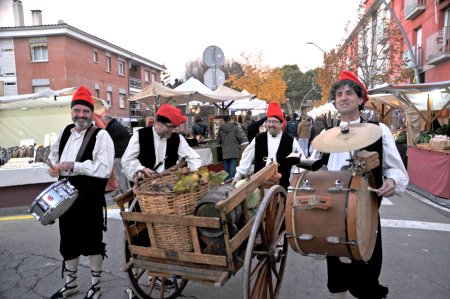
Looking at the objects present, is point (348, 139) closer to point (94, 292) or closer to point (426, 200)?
point (94, 292)

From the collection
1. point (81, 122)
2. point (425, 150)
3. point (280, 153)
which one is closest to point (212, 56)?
point (425, 150)

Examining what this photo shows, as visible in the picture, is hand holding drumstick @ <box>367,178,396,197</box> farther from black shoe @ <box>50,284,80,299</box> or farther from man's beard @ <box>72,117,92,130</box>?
black shoe @ <box>50,284,80,299</box>

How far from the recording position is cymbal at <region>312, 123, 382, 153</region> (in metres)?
2.12

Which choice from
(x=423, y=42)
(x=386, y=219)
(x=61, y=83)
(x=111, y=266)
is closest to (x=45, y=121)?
(x=111, y=266)

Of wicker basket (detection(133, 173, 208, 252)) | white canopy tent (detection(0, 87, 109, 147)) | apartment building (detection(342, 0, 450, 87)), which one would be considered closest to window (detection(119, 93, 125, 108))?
apartment building (detection(342, 0, 450, 87))

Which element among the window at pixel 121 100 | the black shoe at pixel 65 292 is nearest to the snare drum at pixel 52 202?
the black shoe at pixel 65 292

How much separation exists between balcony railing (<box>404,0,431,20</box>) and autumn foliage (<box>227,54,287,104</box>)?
54.1ft

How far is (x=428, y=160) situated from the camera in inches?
310

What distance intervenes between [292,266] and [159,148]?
213cm

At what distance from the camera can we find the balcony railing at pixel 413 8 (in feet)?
64.4

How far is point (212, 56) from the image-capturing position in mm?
9086

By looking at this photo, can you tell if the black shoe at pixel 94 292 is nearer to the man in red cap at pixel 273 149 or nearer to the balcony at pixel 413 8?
the man in red cap at pixel 273 149

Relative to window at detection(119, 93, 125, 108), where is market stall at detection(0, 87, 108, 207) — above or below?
below

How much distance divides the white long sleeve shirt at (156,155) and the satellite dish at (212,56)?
560cm
